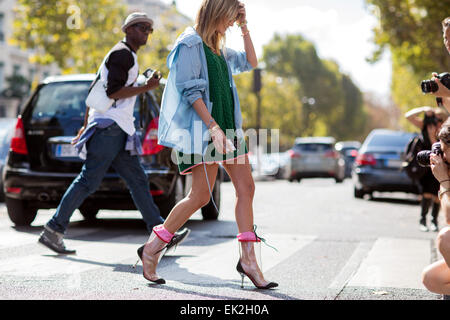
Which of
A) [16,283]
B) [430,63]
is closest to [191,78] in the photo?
[16,283]

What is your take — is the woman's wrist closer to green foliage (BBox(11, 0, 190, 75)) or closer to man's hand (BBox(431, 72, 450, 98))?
man's hand (BBox(431, 72, 450, 98))

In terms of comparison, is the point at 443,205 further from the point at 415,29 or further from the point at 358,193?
the point at 415,29

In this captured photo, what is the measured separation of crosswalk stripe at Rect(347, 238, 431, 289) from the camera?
5.31 meters

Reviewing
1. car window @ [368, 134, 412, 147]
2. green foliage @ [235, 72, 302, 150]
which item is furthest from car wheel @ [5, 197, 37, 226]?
green foliage @ [235, 72, 302, 150]

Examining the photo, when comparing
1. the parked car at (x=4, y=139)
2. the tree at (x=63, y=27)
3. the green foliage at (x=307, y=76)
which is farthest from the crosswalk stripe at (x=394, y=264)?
the green foliage at (x=307, y=76)

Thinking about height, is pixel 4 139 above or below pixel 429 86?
below

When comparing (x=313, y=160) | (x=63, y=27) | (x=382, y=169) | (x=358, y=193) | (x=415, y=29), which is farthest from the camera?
(x=63, y=27)

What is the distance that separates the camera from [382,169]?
16.3 m

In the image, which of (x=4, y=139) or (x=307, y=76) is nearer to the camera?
(x=4, y=139)

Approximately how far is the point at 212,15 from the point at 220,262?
85.4 inches

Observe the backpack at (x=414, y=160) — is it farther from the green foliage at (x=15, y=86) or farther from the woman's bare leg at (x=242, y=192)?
the green foliage at (x=15, y=86)

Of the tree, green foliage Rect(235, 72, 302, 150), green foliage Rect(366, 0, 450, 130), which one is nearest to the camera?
green foliage Rect(366, 0, 450, 130)

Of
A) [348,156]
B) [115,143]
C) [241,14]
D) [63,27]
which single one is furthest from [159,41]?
[241,14]

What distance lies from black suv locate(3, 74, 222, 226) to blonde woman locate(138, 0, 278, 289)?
3061mm
